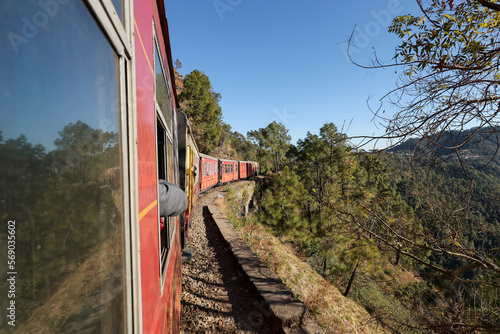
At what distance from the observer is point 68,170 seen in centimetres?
53

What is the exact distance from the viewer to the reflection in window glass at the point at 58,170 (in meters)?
0.38

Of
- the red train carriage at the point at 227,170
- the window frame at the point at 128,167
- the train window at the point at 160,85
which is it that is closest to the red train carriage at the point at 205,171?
the red train carriage at the point at 227,170

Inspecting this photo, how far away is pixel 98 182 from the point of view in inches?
26.1

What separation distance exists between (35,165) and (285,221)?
14458 mm

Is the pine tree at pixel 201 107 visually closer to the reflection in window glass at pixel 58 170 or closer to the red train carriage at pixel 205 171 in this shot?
the red train carriage at pixel 205 171

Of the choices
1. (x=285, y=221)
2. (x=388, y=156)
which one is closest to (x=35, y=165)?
(x=388, y=156)

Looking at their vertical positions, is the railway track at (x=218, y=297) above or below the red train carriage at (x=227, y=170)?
below

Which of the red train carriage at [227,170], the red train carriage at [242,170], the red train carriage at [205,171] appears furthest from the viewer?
the red train carriage at [242,170]

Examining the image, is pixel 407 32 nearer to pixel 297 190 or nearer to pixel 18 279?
pixel 18 279

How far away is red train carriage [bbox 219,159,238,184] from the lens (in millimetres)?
17406

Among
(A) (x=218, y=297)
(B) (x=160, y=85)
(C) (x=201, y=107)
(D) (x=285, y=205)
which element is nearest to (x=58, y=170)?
(B) (x=160, y=85)

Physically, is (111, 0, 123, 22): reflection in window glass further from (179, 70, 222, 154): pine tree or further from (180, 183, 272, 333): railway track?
(179, 70, 222, 154): pine tree

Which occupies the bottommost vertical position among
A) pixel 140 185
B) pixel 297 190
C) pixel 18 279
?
pixel 297 190

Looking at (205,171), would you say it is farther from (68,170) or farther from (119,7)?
(68,170)
